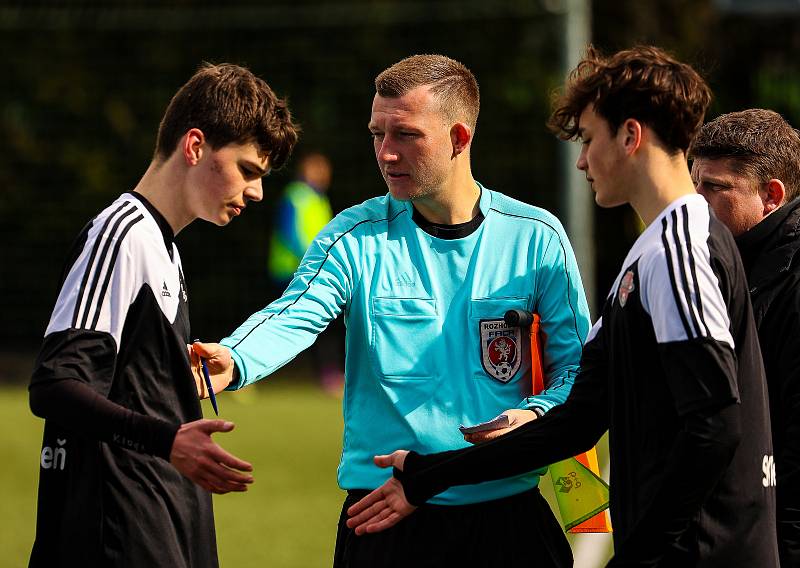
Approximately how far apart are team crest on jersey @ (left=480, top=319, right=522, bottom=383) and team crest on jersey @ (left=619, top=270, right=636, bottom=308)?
94 centimetres

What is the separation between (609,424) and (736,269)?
1.62 ft

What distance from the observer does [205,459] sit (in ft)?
11.6

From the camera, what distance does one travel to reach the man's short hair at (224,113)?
160 inches

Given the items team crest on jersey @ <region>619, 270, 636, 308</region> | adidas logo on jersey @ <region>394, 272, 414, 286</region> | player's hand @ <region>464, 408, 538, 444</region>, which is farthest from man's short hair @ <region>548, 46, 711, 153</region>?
adidas logo on jersey @ <region>394, 272, 414, 286</region>

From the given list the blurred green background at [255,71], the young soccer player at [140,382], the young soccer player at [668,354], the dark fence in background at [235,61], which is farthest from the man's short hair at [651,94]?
the dark fence in background at [235,61]

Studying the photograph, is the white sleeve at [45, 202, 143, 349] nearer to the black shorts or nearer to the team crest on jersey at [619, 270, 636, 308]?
the black shorts

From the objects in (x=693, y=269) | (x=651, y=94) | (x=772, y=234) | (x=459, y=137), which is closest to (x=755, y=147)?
(x=772, y=234)

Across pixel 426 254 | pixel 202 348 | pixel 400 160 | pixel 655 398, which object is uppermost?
pixel 400 160

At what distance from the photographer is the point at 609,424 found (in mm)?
3453

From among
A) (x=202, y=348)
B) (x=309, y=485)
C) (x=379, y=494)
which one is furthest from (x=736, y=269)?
(x=309, y=485)

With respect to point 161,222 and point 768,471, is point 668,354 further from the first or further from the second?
point 161,222

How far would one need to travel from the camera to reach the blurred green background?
17.0m

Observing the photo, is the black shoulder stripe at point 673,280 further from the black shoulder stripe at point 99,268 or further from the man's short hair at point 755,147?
the black shoulder stripe at point 99,268

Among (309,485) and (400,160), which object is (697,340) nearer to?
(400,160)
